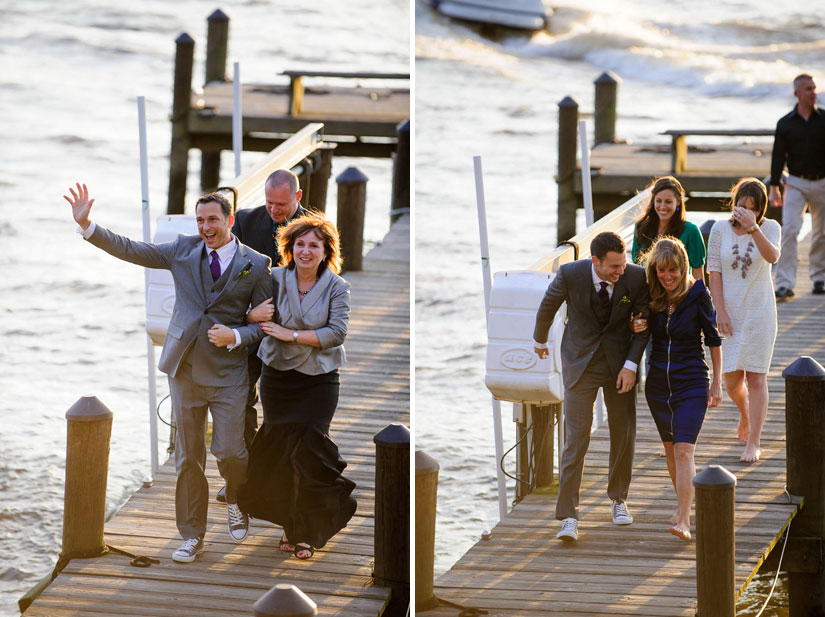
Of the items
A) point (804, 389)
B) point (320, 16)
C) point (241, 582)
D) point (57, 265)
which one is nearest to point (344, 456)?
point (241, 582)

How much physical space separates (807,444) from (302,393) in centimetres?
215

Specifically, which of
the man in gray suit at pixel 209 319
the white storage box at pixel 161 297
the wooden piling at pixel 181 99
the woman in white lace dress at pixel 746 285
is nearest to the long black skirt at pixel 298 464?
the man in gray suit at pixel 209 319

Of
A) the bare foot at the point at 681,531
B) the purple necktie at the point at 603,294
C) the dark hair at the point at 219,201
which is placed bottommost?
the bare foot at the point at 681,531

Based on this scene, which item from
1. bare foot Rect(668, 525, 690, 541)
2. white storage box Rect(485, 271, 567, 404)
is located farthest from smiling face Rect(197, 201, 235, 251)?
bare foot Rect(668, 525, 690, 541)

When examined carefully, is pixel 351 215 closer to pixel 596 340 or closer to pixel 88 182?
pixel 596 340

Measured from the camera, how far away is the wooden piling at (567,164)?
11.1 metres

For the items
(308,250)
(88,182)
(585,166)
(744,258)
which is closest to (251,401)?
(308,250)

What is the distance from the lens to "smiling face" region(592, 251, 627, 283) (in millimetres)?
4793

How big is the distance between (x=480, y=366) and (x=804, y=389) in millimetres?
6351

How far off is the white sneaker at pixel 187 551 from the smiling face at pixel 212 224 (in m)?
1.08

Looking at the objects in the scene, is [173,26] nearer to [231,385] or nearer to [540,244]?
[540,244]

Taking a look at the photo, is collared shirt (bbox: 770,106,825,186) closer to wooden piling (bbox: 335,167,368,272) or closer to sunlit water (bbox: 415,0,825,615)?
sunlit water (bbox: 415,0,825,615)

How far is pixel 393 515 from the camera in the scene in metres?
4.77

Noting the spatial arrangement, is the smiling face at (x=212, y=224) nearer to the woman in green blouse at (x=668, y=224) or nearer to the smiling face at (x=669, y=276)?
the smiling face at (x=669, y=276)
